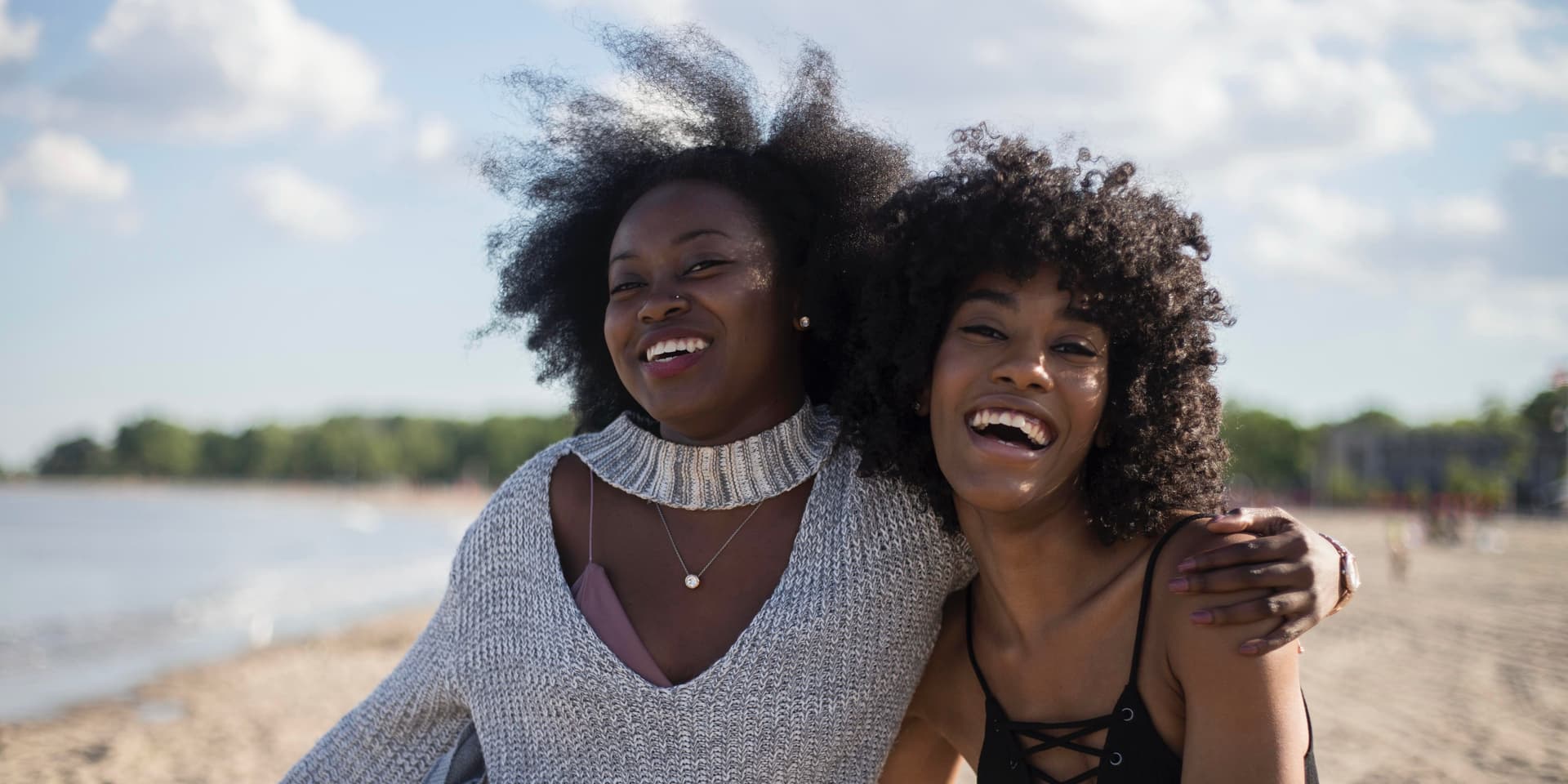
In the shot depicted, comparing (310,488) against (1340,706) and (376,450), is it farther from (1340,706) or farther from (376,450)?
(1340,706)

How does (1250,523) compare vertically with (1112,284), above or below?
below

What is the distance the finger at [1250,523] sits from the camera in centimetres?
260

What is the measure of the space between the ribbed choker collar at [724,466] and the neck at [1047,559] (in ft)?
1.82

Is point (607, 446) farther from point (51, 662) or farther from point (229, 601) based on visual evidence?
point (229, 601)

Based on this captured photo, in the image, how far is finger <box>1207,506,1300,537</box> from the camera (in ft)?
8.52

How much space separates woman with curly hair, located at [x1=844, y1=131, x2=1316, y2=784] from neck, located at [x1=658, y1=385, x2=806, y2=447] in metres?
0.43

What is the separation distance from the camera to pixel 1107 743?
2.63 m

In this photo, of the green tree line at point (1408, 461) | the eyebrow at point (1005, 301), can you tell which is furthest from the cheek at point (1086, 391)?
the green tree line at point (1408, 461)

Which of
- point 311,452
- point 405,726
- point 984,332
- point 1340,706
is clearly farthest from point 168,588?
point 311,452

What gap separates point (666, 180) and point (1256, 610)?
75.5 inches

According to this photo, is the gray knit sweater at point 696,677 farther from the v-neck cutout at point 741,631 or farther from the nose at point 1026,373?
the nose at point 1026,373

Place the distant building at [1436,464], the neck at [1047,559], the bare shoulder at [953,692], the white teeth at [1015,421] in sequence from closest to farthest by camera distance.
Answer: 1. the white teeth at [1015,421]
2. the neck at [1047,559]
3. the bare shoulder at [953,692]
4. the distant building at [1436,464]

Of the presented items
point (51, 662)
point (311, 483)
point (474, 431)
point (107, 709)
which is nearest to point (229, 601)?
point (51, 662)

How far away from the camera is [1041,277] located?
2.69 metres
